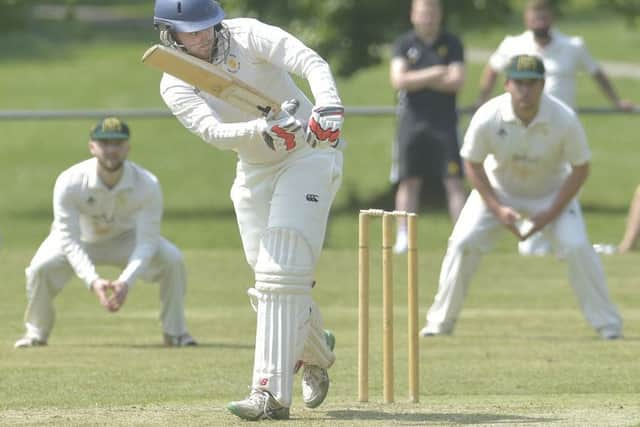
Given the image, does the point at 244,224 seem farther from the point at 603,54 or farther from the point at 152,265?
the point at 603,54

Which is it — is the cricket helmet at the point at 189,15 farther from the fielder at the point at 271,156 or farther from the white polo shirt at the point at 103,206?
the white polo shirt at the point at 103,206

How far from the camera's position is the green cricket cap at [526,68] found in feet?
32.9

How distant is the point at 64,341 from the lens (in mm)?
10609

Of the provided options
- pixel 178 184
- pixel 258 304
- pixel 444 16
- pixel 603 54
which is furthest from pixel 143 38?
pixel 258 304

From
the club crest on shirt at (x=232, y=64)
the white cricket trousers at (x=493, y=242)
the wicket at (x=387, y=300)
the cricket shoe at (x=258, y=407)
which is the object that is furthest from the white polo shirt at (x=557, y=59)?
the cricket shoe at (x=258, y=407)

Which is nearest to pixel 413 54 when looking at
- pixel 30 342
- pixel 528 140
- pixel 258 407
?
pixel 528 140

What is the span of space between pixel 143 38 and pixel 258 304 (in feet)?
110

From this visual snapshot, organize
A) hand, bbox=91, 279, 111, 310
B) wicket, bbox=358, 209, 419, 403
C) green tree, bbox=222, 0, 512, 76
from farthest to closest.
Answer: green tree, bbox=222, 0, 512, 76 < hand, bbox=91, 279, 111, 310 < wicket, bbox=358, 209, 419, 403

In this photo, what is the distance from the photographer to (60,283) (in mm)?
10555

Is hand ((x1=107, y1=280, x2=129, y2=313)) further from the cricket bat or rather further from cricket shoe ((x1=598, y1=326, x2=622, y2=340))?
the cricket bat

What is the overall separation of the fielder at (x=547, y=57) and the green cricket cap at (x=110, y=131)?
4673 millimetres

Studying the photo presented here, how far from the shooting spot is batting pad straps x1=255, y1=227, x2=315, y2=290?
22.8 feet

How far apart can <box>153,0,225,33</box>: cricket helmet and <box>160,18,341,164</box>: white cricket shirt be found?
180 mm

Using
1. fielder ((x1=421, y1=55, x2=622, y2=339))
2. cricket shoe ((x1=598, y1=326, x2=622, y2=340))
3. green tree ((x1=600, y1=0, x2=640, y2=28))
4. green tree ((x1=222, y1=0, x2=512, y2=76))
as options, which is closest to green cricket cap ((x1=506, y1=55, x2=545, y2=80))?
fielder ((x1=421, y1=55, x2=622, y2=339))
